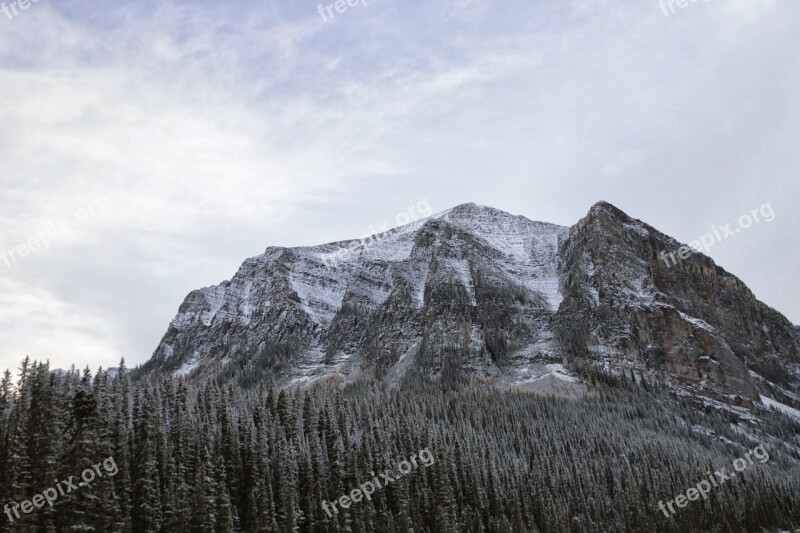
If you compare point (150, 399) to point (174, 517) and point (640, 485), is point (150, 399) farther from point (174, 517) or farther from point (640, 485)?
point (640, 485)

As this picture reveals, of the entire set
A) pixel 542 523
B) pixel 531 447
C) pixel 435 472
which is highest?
pixel 531 447

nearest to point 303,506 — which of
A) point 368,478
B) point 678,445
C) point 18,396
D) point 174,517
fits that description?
point 368,478

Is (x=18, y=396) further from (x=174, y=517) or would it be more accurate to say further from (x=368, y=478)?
(x=368, y=478)

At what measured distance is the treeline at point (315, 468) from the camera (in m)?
78.8

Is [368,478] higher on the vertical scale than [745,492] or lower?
higher

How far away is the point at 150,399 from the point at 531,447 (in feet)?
341

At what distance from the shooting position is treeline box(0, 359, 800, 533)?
78750mm

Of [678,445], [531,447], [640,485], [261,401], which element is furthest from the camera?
[678,445]

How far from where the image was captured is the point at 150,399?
9900 centimetres

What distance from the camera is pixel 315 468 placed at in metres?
105

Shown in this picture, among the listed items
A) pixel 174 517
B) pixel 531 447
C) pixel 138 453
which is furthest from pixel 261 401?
pixel 531 447

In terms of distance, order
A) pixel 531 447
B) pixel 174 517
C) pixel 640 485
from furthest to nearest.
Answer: pixel 531 447
pixel 640 485
pixel 174 517

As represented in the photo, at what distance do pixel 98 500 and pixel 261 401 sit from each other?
2284 inches

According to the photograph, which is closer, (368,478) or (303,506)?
(303,506)
